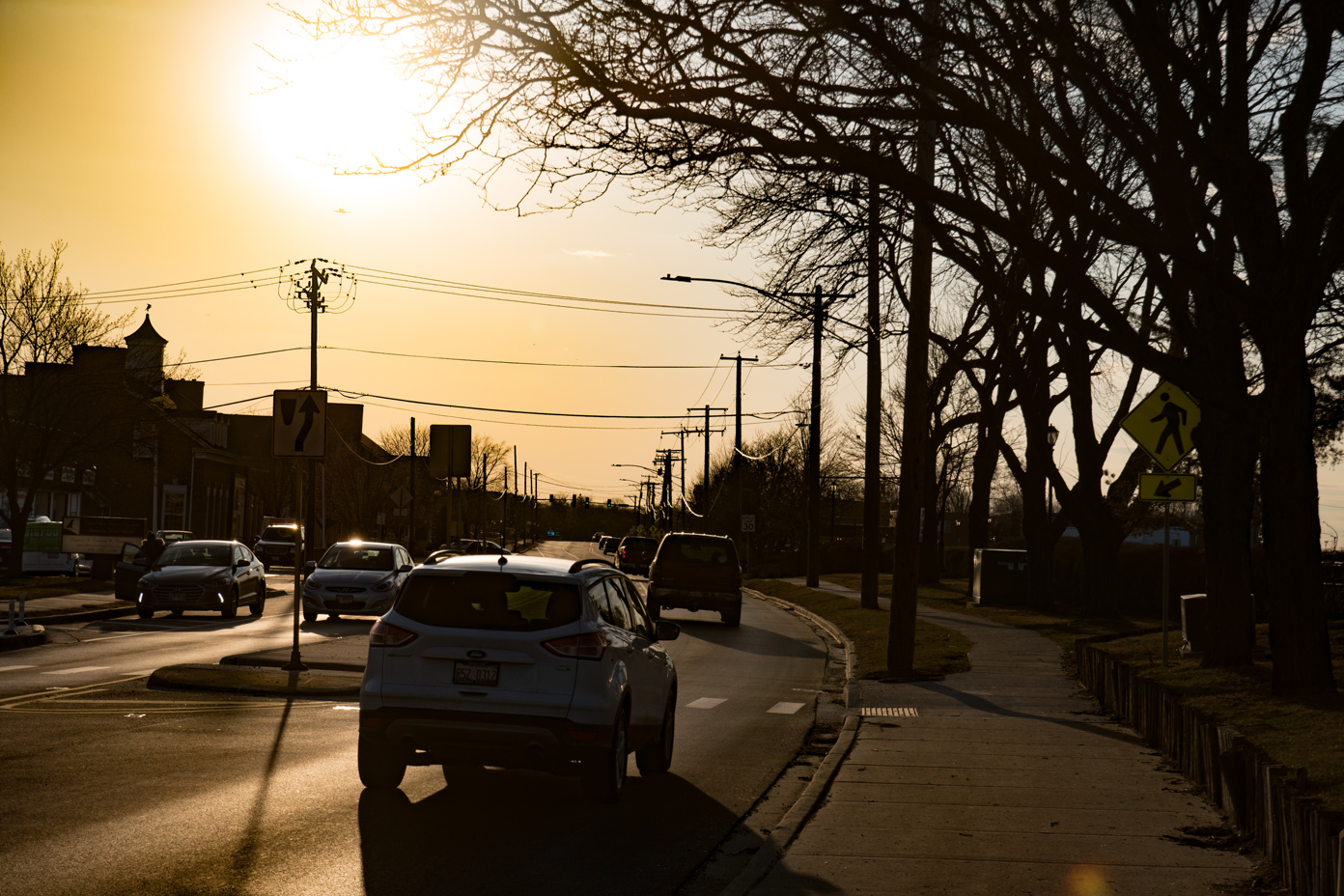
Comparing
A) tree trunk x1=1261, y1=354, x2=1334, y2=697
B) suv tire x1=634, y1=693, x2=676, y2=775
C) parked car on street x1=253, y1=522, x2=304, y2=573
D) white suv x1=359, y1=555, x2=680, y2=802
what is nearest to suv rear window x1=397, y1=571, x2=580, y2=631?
white suv x1=359, y1=555, x2=680, y2=802

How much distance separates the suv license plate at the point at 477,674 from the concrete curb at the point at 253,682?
662 cm

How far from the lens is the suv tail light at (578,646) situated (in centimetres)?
888

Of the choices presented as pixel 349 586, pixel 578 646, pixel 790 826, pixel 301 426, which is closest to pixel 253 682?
pixel 301 426

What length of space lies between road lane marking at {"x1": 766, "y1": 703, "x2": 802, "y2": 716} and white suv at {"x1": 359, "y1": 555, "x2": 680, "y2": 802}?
20.2ft

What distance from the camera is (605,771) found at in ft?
29.5

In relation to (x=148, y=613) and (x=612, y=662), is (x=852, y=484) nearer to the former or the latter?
(x=148, y=613)

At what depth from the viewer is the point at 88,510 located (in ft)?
252

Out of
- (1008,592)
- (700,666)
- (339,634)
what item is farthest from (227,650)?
(1008,592)

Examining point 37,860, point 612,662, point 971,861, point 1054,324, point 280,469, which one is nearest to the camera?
point 37,860

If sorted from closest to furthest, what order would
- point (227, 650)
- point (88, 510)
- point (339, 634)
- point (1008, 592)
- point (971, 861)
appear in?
point (971, 861) → point (227, 650) → point (339, 634) → point (1008, 592) → point (88, 510)

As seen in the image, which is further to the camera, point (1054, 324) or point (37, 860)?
point (1054, 324)

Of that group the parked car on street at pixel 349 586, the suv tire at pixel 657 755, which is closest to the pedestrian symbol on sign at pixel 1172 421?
the suv tire at pixel 657 755

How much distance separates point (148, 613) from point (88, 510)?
5410 cm

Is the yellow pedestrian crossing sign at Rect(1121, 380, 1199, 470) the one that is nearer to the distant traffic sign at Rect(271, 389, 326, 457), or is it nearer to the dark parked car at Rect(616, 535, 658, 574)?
the distant traffic sign at Rect(271, 389, 326, 457)
